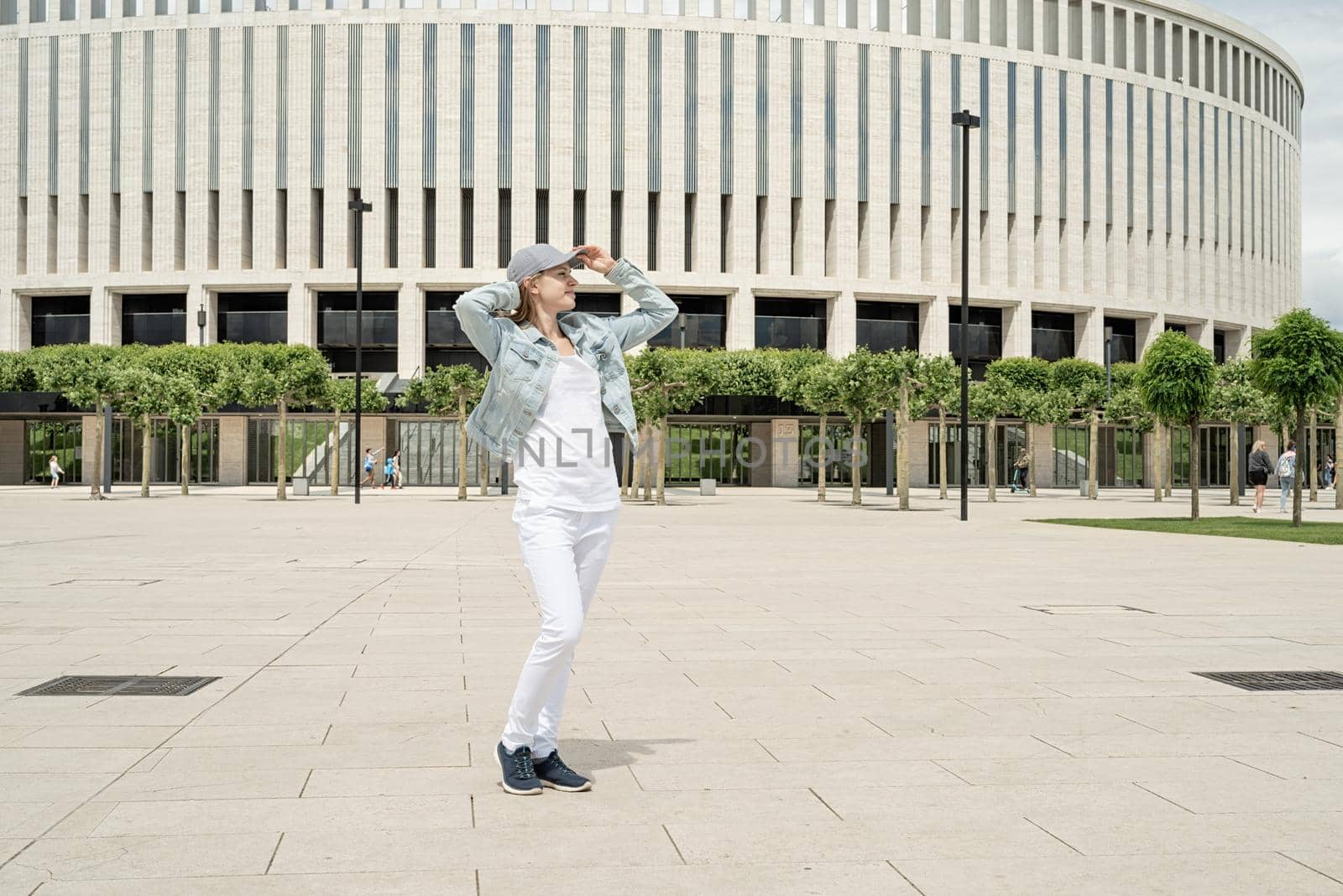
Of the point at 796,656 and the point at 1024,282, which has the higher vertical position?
the point at 1024,282

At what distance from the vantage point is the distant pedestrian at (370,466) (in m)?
48.8

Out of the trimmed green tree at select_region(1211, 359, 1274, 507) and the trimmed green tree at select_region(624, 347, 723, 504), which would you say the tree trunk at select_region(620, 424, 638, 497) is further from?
the trimmed green tree at select_region(1211, 359, 1274, 507)

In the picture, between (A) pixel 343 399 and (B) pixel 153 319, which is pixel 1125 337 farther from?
(B) pixel 153 319

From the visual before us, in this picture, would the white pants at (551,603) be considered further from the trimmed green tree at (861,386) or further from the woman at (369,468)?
the woman at (369,468)

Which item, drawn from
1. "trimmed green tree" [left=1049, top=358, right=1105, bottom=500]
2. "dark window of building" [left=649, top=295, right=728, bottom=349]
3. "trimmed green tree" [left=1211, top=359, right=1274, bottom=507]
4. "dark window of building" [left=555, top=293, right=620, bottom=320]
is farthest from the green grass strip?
"dark window of building" [left=555, top=293, right=620, bottom=320]

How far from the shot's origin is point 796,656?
25.7 feet

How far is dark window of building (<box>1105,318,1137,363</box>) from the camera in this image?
202 feet

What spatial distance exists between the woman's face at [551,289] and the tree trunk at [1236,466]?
113 feet

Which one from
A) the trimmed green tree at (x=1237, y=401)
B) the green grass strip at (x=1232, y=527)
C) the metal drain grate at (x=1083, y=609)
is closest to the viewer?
the metal drain grate at (x=1083, y=609)

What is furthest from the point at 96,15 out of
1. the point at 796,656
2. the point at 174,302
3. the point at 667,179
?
the point at 796,656

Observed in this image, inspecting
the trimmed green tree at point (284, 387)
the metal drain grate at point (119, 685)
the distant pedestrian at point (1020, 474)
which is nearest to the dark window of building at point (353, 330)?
the trimmed green tree at point (284, 387)

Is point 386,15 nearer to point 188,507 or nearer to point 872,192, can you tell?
point 872,192

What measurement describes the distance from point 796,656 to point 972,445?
4995 cm

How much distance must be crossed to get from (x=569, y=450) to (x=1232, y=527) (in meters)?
22.4
